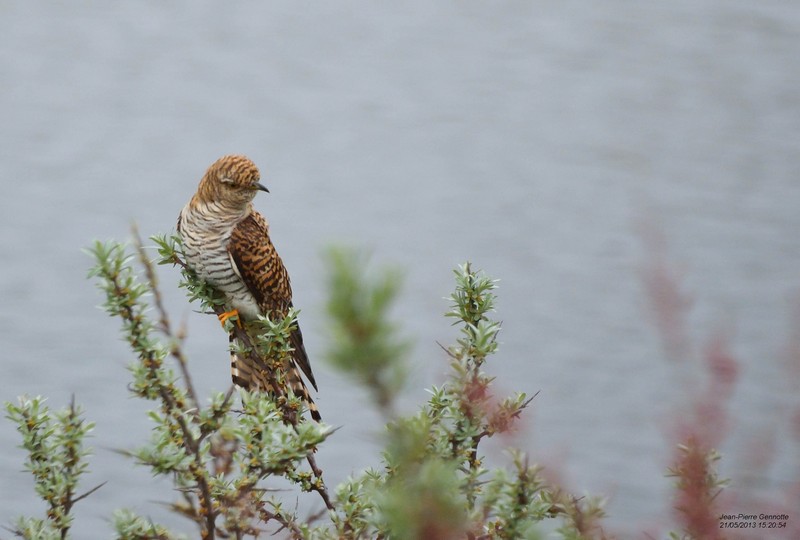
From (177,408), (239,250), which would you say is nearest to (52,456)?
(177,408)

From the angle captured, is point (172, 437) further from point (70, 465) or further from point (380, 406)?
point (380, 406)

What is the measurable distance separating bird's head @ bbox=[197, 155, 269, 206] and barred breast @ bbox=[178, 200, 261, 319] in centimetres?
5

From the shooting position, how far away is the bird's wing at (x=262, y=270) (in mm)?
3976

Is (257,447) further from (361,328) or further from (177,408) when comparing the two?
(361,328)

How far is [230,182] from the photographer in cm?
396

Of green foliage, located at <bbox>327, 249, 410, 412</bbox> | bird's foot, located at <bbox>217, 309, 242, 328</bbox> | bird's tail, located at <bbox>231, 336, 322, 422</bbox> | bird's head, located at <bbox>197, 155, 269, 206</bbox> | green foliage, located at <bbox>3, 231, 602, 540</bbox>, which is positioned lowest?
green foliage, located at <bbox>327, 249, 410, 412</bbox>

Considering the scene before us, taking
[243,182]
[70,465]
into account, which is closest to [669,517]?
[70,465]

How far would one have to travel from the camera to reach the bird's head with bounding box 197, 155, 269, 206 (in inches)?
156

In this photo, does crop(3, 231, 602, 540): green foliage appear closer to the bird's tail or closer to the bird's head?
the bird's tail

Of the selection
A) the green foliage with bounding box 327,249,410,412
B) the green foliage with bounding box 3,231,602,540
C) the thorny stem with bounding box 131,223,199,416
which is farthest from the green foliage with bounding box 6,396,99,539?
the green foliage with bounding box 327,249,410,412

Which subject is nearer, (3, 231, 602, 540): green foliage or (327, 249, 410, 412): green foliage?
(327, 249, 410, 412): green foliage

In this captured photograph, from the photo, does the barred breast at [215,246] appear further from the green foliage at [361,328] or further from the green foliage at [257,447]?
the green foliage at [361,328]

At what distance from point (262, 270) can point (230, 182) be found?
35 centimetres

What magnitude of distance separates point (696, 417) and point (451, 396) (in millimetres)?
941
